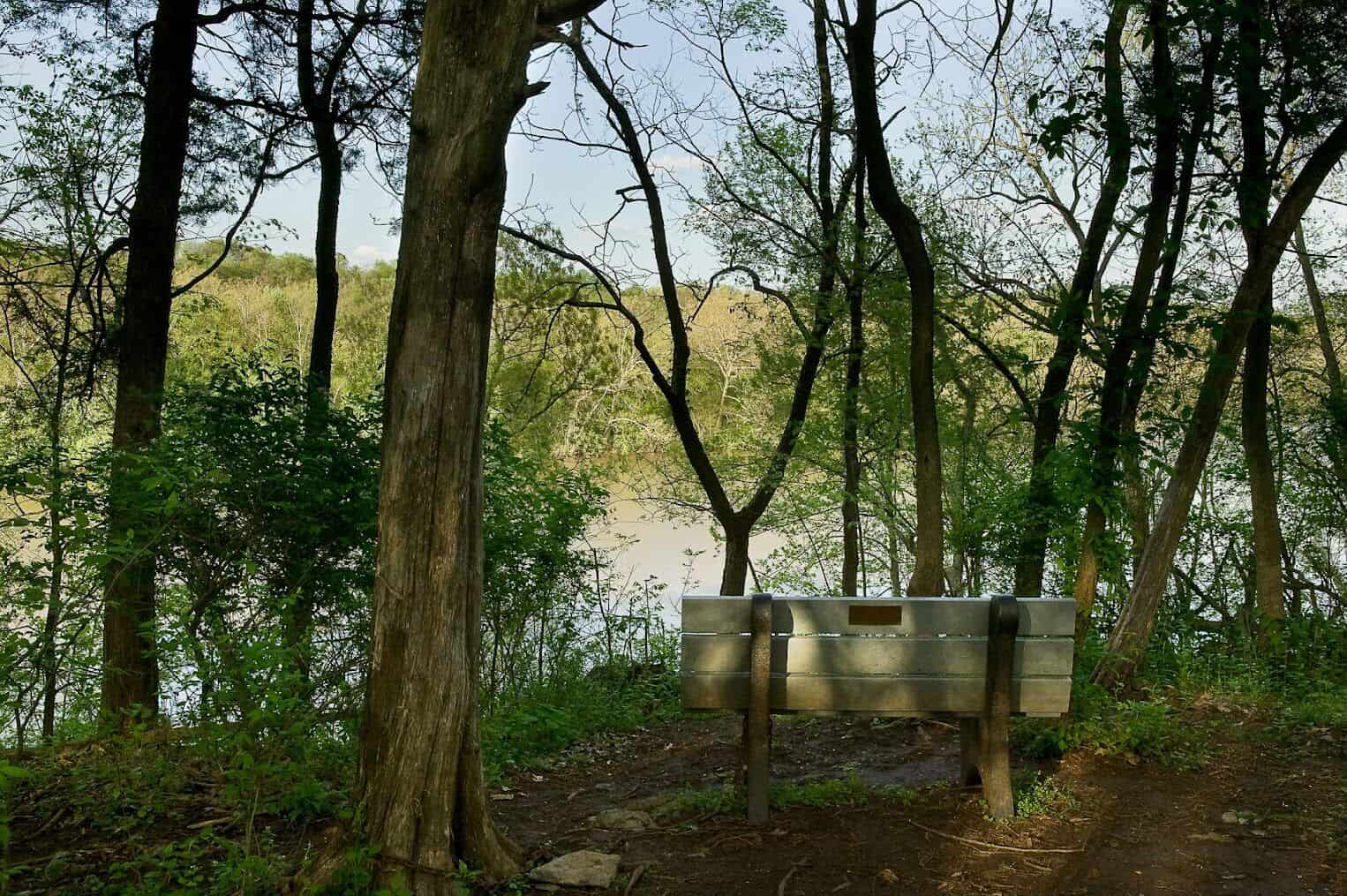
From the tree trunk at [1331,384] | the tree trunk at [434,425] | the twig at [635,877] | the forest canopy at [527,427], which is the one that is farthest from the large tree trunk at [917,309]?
the tree trunk at [1331,384]

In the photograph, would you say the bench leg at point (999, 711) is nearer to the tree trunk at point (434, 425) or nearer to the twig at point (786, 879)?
the twig at point (786, 879)

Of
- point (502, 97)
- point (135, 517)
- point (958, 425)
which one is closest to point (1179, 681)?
point (502, 97)

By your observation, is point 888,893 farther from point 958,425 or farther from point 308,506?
point 958,425

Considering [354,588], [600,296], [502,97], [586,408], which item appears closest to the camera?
[502,97]

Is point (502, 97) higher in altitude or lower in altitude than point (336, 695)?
higher

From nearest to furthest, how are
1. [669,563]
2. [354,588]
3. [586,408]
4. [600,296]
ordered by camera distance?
[354,588] → [600,296] → [586,408] → [669,563]

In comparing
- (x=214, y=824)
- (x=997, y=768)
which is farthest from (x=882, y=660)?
(x=214, y=824)

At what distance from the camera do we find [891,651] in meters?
4.64

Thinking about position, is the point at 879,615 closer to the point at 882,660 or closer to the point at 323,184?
the point at 882,660

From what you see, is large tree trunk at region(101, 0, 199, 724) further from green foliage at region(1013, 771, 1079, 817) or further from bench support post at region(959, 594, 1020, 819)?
green foliage at region(1013, 771, 1079, 817)

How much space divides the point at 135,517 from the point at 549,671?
3654mm

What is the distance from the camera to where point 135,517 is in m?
5.35

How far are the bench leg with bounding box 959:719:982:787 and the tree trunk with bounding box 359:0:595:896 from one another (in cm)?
243

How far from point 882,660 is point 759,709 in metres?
0.56
